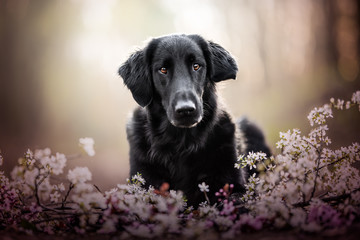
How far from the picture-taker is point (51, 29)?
11.7 metres

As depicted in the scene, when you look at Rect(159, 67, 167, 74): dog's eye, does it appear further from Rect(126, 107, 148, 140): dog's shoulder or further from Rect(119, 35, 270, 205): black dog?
Rect(126, 107, 148, 140): dog's shoulder

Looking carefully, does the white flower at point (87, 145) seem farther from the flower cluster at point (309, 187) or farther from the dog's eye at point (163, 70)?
the dog's eye at point (163, 70)

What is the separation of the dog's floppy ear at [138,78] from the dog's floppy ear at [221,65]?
2.44 feet

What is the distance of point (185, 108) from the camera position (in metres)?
2.87

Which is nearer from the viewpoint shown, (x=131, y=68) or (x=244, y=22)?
(x=131, y=68)

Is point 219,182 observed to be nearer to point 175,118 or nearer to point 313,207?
point 175,118

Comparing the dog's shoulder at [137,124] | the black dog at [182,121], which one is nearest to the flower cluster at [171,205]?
the black dog at [182,121]

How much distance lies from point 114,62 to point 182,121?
7.50m

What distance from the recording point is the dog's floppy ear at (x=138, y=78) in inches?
135

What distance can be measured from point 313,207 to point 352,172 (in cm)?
67

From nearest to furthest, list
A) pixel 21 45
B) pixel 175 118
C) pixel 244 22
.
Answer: pixel 175 118, pixel 21 45, pixel 244 22

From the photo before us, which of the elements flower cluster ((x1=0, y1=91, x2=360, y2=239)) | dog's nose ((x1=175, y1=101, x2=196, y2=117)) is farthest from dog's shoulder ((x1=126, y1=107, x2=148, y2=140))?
flower cluster ((x1=0, y1=91, x2=360, y2=239))

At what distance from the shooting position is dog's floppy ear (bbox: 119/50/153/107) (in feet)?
11.2

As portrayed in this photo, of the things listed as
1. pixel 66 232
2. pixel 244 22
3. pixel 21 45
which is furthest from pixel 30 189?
pixel 244 22
